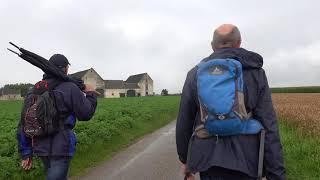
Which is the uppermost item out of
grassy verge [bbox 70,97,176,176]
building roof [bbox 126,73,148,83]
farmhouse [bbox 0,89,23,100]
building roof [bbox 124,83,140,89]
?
building roof [bbox 126,73,148,83]

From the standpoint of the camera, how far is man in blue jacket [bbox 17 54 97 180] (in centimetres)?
506

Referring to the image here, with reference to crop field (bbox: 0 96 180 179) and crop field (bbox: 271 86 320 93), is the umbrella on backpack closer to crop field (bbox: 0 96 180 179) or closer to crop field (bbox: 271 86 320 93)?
crop field (bbox: 0 96 180 179)

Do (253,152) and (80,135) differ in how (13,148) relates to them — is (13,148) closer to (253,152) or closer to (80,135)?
(80,135)

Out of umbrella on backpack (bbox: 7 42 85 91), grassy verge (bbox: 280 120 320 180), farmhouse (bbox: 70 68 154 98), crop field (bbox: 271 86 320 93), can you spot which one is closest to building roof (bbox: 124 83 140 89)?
farmhouse (bbox: 70 68 154 98)

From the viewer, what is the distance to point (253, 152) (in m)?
3.72

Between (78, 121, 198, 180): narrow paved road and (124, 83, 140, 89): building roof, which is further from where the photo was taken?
(124, 83, 140, 89): building roof

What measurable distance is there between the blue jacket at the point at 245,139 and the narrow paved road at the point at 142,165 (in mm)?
5480

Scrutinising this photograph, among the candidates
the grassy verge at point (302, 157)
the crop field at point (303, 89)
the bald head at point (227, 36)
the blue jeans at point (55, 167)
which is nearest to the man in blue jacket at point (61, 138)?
the blue jeans at point (55, 167)

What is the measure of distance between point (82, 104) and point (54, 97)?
11.4 inches

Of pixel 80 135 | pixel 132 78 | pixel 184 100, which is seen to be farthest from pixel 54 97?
pixel 132 78

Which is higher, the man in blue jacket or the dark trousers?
the man in blue jacket

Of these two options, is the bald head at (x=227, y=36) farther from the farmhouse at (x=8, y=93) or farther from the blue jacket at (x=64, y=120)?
the farmhouse at (x=8, y=93)

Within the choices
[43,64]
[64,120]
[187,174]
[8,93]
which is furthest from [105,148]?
[8,93]

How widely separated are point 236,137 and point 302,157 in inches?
241
